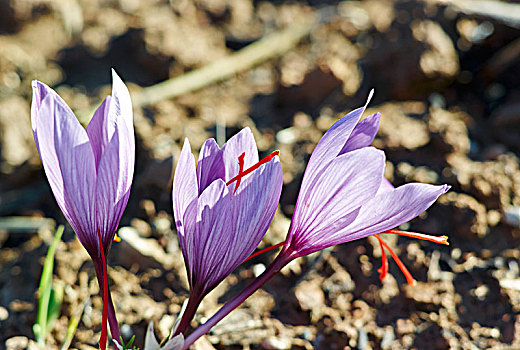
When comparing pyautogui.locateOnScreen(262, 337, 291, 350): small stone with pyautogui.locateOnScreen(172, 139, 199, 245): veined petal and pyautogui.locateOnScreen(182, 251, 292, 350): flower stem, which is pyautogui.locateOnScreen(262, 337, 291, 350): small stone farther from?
pyautogui.locateOnScreen(172, 139, 199, 245): veined petal

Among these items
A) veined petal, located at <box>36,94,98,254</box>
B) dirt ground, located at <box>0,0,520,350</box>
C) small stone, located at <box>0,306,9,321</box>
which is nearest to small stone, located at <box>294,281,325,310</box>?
dirt ground, located at <box>0,0,520,350</box>

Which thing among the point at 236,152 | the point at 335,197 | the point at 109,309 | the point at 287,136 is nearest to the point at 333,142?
the point at 335,197

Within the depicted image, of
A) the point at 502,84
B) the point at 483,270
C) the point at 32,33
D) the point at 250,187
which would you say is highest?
the point at 250,187

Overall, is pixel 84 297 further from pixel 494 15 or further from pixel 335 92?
pixel 494 15

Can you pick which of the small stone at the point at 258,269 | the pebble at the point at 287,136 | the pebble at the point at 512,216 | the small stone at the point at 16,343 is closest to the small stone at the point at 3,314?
the small stone at the point at 16,343

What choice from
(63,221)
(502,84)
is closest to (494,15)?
(502,84)

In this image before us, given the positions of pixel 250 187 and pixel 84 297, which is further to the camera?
pixel 84 297

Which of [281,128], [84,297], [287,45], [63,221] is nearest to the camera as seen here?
[84,297]

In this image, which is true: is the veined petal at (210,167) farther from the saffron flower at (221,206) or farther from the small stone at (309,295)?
the small stone at (309,295)
